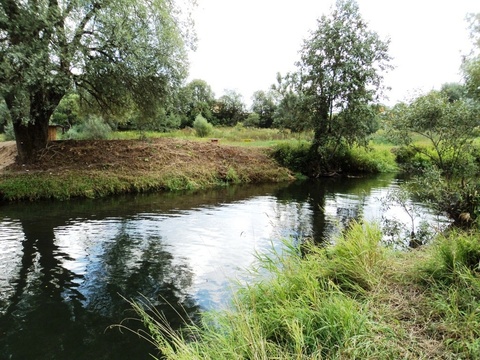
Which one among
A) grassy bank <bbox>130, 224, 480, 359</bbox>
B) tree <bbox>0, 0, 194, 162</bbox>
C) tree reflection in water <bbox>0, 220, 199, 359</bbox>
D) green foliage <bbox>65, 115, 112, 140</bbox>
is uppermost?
tree <bbox>0, 0, 194, 162</bbox>

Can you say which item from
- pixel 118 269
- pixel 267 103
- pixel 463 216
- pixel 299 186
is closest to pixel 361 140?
pixel 299 186

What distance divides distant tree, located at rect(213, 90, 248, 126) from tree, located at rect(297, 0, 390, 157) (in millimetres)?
25580

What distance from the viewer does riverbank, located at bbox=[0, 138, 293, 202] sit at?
43.5 ft

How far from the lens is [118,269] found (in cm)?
626

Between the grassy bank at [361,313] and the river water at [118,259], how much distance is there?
1.01 metres

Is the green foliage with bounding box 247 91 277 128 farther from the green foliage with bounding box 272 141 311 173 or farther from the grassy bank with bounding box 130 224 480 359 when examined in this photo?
the grassy bank with bounding box 130 224 480 359

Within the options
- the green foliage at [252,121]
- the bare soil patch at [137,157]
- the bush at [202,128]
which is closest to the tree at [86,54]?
the bare soil patch at [137,157]

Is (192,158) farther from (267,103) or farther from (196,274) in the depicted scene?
(267,103)

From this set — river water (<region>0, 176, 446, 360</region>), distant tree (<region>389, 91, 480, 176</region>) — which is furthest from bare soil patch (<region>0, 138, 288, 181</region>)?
distant tree (<region>389, 91, 480, 176</region>)

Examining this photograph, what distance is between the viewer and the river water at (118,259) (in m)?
4.19

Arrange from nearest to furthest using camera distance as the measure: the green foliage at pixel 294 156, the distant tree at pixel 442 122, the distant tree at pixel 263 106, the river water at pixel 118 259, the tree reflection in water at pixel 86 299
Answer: the tree reflection in water at pixel 86 299
the river water at pixel 118 259
the distant tree at pixel 442 122
the green foliage at pixel 294 156
the distant tree at pixel 263 106

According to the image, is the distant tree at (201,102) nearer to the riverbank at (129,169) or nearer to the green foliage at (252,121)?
the green foliage at (252,121)

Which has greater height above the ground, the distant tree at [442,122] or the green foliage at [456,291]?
the distant tree at [442,122]

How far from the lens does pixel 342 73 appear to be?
1964cm
